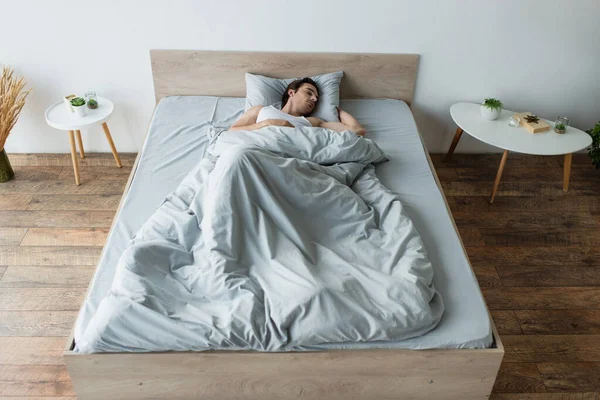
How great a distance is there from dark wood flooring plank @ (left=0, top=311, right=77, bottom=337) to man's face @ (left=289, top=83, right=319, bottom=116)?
4.47 feet

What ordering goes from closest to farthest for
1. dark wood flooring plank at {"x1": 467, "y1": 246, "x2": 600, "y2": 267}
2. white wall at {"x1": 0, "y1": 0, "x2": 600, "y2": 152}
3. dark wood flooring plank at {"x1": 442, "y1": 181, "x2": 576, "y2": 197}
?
1. dark wood flooring plank at {"x1": 467, "y1": 246, "x2": 600, "y2": 267}
2. white wall at {"x1": 0, "y1": 0, "x2": 600, "y2": 152}
3. dark wood flooring plank at {"x1": 442, "y1": 181, "x2": 576, "y2": 197}

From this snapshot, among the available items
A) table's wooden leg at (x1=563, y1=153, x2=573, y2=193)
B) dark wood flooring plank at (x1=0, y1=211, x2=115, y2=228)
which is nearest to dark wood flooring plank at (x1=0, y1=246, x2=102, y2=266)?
dark wood flooring plank at (x1=0, y1=211, x2=115, y2=228)

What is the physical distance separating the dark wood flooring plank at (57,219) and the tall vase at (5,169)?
0.95 feet

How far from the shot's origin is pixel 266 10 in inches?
111

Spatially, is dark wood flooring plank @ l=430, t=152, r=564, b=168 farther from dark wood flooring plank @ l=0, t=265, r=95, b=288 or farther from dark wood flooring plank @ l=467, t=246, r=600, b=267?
dark wood flooring plank @ l=0, t=265, r=95, b=288

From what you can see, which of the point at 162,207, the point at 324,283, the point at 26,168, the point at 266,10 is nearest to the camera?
the point at 324,283

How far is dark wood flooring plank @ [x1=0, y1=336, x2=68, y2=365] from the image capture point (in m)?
2.10

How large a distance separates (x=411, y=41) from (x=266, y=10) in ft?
2.53

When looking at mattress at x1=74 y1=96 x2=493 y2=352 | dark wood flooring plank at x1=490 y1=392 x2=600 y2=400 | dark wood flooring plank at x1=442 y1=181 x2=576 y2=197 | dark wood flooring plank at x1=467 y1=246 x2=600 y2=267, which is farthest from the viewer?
dark wood flooring plank at x1=442 y1=181 x2=576 y2=197

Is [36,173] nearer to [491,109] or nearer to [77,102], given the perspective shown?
[77,102]

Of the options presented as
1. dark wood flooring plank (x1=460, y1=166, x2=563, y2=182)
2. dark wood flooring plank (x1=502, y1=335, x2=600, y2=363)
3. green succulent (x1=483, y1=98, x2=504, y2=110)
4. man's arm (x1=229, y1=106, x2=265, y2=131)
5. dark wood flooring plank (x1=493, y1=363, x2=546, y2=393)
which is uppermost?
man's arm (x1=229, y1=106, x2=265, y2=131)

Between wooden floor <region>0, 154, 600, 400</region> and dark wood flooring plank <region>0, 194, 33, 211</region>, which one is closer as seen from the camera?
wooden floor <region>0, 154, 600, 400</region>

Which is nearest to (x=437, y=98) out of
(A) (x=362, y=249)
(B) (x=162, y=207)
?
(A) (x=362, y=249)

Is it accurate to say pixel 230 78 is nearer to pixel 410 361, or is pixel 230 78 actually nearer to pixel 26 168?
pixel 26 168
